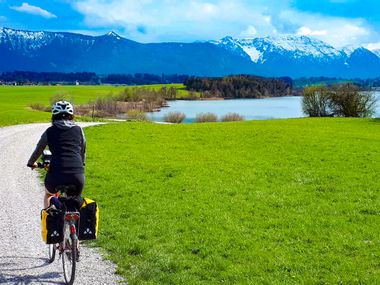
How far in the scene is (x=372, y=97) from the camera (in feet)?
261

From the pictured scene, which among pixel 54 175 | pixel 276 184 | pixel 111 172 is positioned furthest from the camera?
pixel 111 172

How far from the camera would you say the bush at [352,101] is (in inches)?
3073

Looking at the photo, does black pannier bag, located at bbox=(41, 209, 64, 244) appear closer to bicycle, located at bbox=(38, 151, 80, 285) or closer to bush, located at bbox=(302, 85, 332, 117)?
bicycle, located at bbox=(38, 151, 80, 285)

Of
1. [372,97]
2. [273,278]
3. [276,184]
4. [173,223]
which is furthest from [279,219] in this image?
[372,97]

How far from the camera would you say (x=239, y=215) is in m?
13.6

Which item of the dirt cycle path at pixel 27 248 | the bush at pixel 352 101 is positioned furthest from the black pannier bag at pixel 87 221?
the bush at pixel 352 101

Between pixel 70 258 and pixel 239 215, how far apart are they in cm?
635

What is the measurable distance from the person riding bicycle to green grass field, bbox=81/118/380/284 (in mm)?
2282

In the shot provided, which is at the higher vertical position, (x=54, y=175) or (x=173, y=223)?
(x=54, y=175)

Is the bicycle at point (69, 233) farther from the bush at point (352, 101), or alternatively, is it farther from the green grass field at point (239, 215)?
the bush at point (352, 101)

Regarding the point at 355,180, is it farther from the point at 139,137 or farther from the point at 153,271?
the point at 139,137

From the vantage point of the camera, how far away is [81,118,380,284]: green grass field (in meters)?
9.43

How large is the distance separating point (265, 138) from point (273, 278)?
27.6m

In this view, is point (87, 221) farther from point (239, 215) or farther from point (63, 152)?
point (239, 215)
